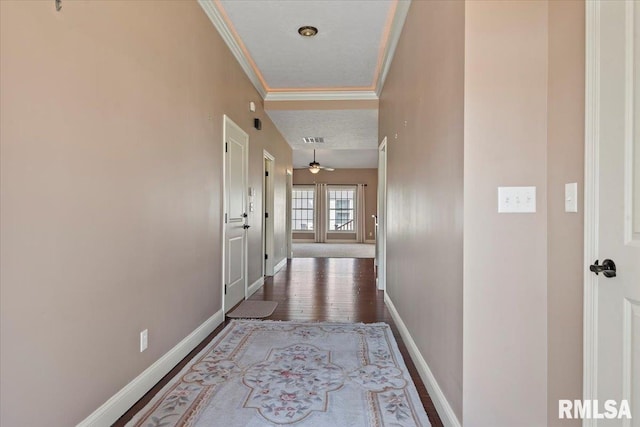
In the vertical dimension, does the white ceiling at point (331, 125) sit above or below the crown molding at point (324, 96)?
below

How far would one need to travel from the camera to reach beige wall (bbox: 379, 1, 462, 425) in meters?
1.72

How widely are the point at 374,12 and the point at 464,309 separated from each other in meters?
2.77

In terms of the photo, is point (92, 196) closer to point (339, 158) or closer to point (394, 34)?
point (394, 34)

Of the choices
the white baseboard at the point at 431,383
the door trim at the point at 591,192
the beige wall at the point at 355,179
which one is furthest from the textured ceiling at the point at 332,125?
the beige wall at the point at 355,179

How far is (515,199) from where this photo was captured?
1.58 metres

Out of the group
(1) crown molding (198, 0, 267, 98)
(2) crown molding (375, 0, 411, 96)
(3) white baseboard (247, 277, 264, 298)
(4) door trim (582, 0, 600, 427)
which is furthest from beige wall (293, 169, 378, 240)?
(4) door trim (582, 0, 600, 427)

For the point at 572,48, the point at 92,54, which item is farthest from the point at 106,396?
the point at 572,48

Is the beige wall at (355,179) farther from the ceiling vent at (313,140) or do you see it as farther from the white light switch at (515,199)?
the white light switch at (515,199)

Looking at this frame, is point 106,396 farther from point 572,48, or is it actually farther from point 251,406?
point 572,48

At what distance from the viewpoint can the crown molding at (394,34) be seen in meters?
2.97

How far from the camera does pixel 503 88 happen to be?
A: 5.22 feet

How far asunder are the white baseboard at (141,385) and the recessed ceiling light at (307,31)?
9.55 ft

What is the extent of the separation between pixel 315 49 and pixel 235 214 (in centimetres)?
203

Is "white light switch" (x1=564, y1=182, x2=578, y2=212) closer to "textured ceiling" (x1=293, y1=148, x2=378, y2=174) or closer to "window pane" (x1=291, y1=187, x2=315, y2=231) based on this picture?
"textured ceiling" (x1=293, y1=148, x2=378, y2=174)
